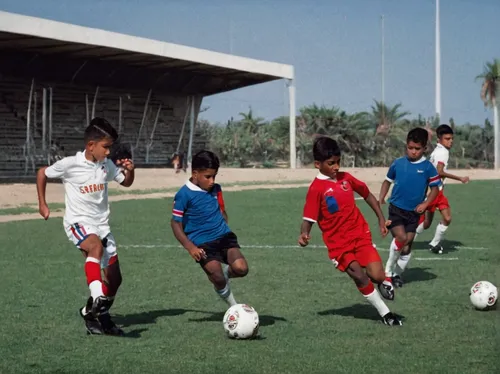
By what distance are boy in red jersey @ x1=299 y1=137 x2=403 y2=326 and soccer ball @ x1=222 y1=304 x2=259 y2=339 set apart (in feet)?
3.37

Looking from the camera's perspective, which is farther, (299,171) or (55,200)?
(299,171)

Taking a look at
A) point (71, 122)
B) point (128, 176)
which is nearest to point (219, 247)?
point (128, 176)

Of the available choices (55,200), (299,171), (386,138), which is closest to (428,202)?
(55,200)

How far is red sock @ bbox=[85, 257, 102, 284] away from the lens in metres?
7.02

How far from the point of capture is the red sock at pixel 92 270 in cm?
702

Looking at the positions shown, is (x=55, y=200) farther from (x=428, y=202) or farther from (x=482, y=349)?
(x=482, y=349)

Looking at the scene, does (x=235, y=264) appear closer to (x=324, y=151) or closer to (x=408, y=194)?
(x=324, y=151)

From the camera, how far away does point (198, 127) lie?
46531mm

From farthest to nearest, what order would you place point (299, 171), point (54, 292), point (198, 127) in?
point (198, 127) → point (299, 171) → point (54, 292)

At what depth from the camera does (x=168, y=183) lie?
34906mm

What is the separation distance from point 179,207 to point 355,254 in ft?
4.83

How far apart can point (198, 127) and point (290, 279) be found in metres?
36.7

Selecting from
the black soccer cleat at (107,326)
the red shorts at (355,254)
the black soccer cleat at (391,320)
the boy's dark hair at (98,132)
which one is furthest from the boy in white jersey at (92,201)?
the black soccer cleat at (391,320)

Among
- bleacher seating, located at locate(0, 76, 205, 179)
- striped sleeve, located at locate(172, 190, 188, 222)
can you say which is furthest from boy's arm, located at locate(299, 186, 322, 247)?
bleacher seating, located at locate(0, 76, 205, 179)
